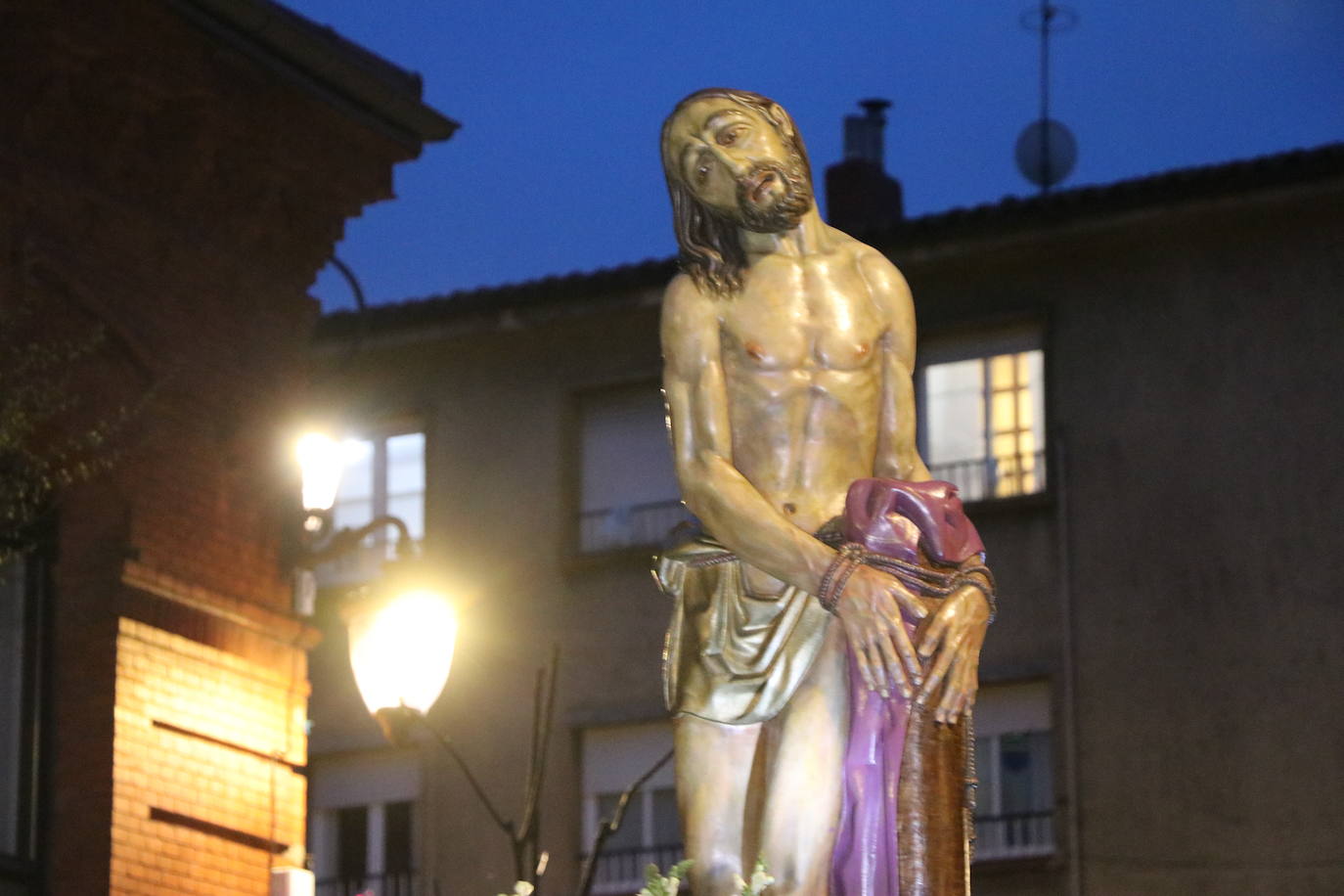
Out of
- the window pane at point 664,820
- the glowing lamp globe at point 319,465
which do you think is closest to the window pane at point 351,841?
the window pane at point 664,820

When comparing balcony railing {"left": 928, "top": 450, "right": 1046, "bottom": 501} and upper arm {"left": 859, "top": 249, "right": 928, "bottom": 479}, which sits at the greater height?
balcony railing {"left": 928, "top": 450, "right": 1046, "bottom": 501}

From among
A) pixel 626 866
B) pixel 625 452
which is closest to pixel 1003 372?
pixel 625 452

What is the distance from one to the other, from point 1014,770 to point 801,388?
1547 centimetres

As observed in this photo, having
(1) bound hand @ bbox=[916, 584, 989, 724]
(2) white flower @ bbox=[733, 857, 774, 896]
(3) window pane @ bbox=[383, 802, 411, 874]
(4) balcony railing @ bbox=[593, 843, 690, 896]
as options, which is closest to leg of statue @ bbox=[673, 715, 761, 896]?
(2) white flower @ bbox=[733, 857, 774, 896]

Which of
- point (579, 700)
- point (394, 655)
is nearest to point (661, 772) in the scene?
point (579, 700)

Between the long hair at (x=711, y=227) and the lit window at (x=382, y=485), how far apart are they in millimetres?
18602

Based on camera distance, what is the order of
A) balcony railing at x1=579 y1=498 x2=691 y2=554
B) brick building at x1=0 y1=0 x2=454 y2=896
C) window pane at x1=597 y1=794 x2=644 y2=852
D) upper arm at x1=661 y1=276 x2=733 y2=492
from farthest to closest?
balcony railing at x1=579 y1=498 x2=691 y2=554, window pane at x1=597 y1=794 x2=644 y2=852, brick building at x1=0 y1=0 x2=454 y2=896, upper arm at x1=661 y1=276 x2=733 y2=492

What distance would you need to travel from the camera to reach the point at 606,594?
2519cm

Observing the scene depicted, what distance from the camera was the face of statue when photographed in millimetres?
7840

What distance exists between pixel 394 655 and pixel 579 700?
11.9m

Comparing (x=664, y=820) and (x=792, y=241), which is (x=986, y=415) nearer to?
(x=664, y=820)

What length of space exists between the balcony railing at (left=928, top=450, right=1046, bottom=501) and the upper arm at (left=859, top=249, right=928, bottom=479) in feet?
51.1

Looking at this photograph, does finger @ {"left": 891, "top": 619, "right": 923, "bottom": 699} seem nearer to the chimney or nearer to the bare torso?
the bare torso

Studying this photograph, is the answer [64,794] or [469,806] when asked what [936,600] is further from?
[469,806]
